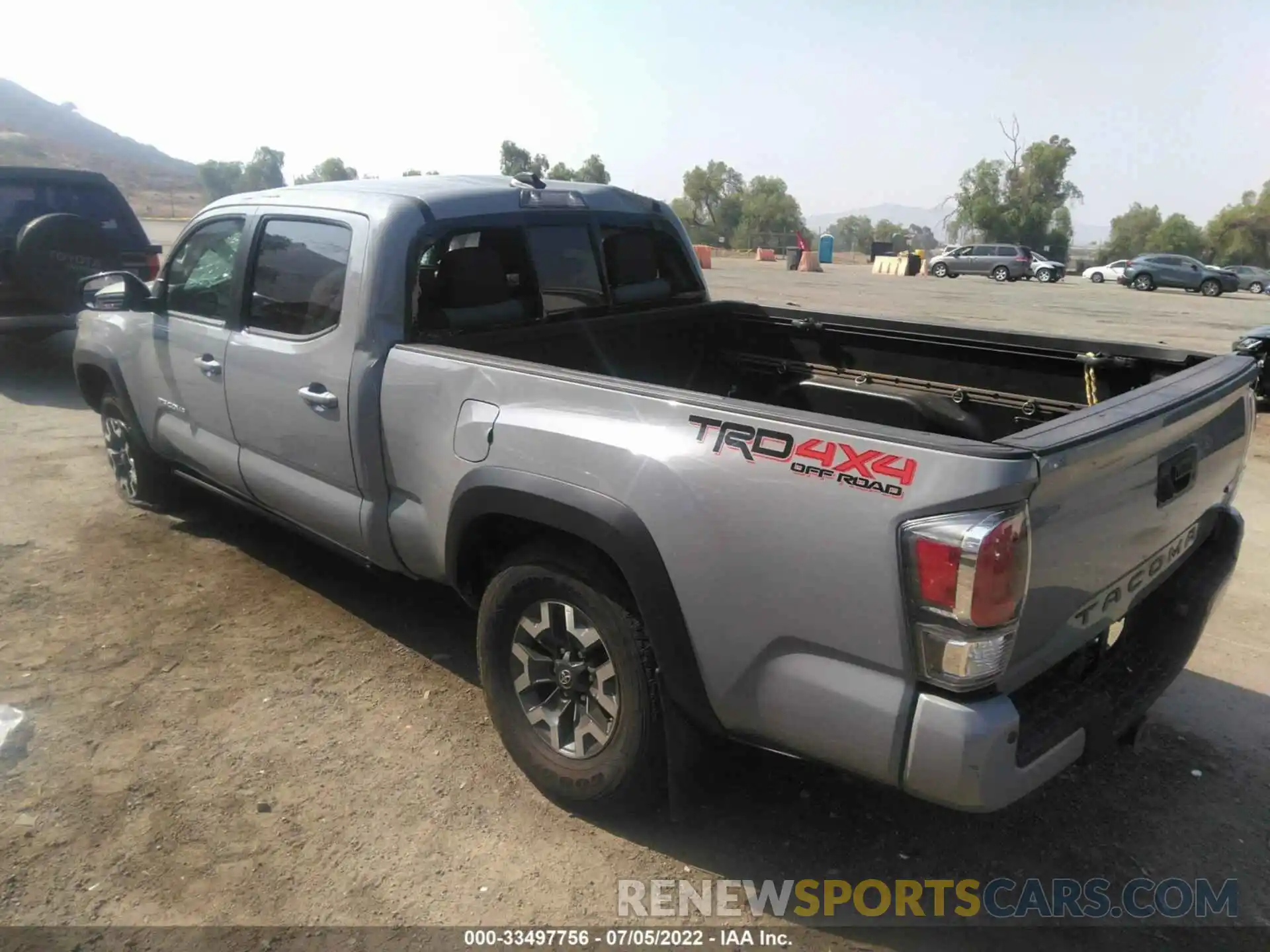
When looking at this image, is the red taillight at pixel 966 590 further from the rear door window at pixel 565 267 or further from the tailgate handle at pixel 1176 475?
the rear door window at pixel 565 267

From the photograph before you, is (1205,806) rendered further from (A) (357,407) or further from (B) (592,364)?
(A) (357,407)

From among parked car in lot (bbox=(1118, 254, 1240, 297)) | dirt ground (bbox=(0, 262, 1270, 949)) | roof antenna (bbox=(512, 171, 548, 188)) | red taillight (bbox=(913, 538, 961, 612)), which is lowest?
dirt ground (bbox=(0, 262, 1270, 949))

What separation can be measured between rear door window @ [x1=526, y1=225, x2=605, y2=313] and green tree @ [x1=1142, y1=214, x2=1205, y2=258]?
8339cm

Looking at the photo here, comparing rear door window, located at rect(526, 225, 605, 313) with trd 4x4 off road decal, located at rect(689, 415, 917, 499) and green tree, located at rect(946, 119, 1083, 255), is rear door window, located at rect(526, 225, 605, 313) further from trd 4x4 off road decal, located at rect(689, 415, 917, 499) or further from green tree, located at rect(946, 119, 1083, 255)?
green tree, located at rect(946, 119, 1083, 255)

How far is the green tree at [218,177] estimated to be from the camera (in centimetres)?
10050

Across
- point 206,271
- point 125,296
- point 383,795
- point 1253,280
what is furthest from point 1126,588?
point 1253,280

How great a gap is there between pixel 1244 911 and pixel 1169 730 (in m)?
0.95

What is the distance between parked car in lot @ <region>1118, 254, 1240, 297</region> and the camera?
34719 mm

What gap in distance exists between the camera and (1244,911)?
2.62 metres

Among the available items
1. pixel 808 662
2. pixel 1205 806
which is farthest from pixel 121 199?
pixel 1205 806

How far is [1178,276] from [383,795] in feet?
132

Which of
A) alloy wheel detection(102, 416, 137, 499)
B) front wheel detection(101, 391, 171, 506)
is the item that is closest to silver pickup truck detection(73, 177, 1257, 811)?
front wheel detection(101, 391, 171, 506)

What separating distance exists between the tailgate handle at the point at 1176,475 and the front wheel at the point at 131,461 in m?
4.92

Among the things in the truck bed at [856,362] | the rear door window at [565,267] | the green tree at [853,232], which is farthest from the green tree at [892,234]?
the rear door window at [565,267]
